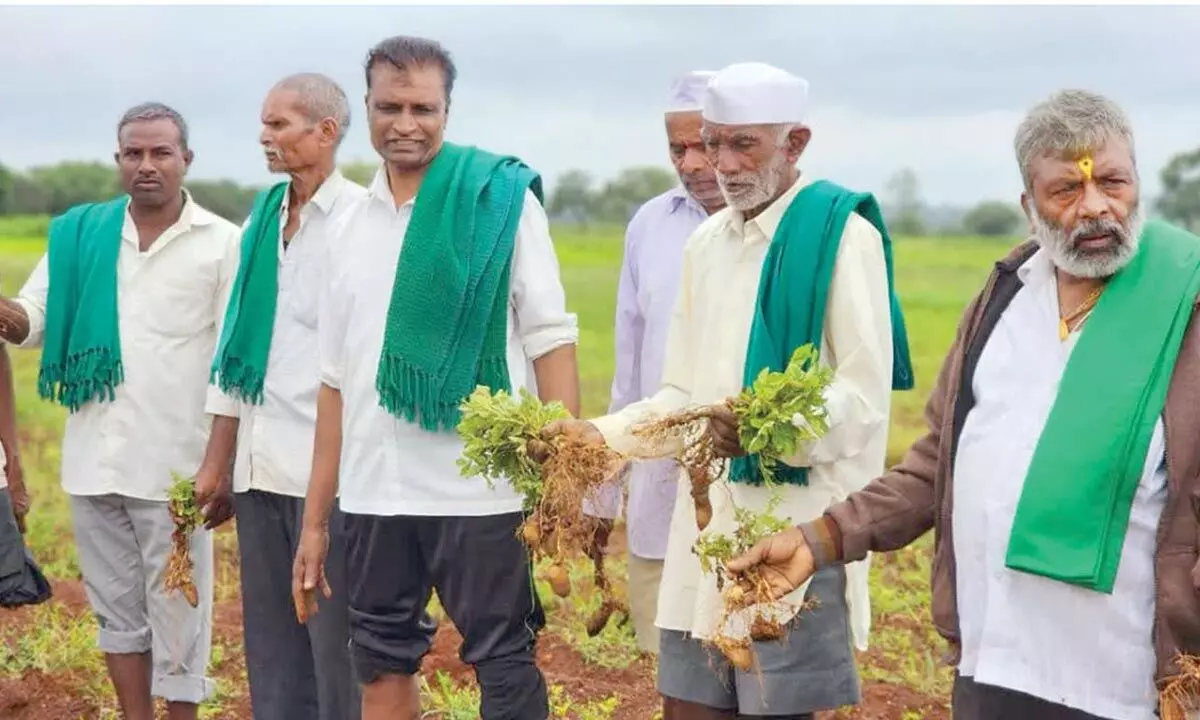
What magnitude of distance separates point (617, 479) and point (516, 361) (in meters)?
0.55

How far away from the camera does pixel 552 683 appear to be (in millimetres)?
6805

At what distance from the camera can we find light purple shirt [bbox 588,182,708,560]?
18.4 ft

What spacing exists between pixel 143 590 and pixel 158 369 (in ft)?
2.40

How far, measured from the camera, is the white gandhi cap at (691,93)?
5.71 m

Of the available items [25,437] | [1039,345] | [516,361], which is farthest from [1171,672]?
[25,437]

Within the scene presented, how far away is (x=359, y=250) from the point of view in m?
4.76

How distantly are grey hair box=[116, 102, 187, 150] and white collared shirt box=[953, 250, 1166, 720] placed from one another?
337cm

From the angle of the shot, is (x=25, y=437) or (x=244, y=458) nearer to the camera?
(x=244, y=458)

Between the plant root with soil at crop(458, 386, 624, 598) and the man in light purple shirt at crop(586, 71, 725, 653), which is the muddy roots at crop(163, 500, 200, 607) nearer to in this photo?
the man in light purple shirt at crop(586, 71, 725, 653)

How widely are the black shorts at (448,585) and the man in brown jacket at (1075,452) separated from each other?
1405 mm

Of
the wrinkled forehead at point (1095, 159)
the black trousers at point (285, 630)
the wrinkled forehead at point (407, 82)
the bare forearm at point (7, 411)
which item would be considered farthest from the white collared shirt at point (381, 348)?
the wrinkled forehead at point (1095, 159)

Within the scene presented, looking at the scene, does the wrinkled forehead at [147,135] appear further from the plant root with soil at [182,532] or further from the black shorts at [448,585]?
the black shorts at [448,585]

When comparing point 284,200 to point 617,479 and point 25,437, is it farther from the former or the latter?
point 25,437

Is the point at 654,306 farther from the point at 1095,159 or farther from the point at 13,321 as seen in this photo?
the point at 1095,159
